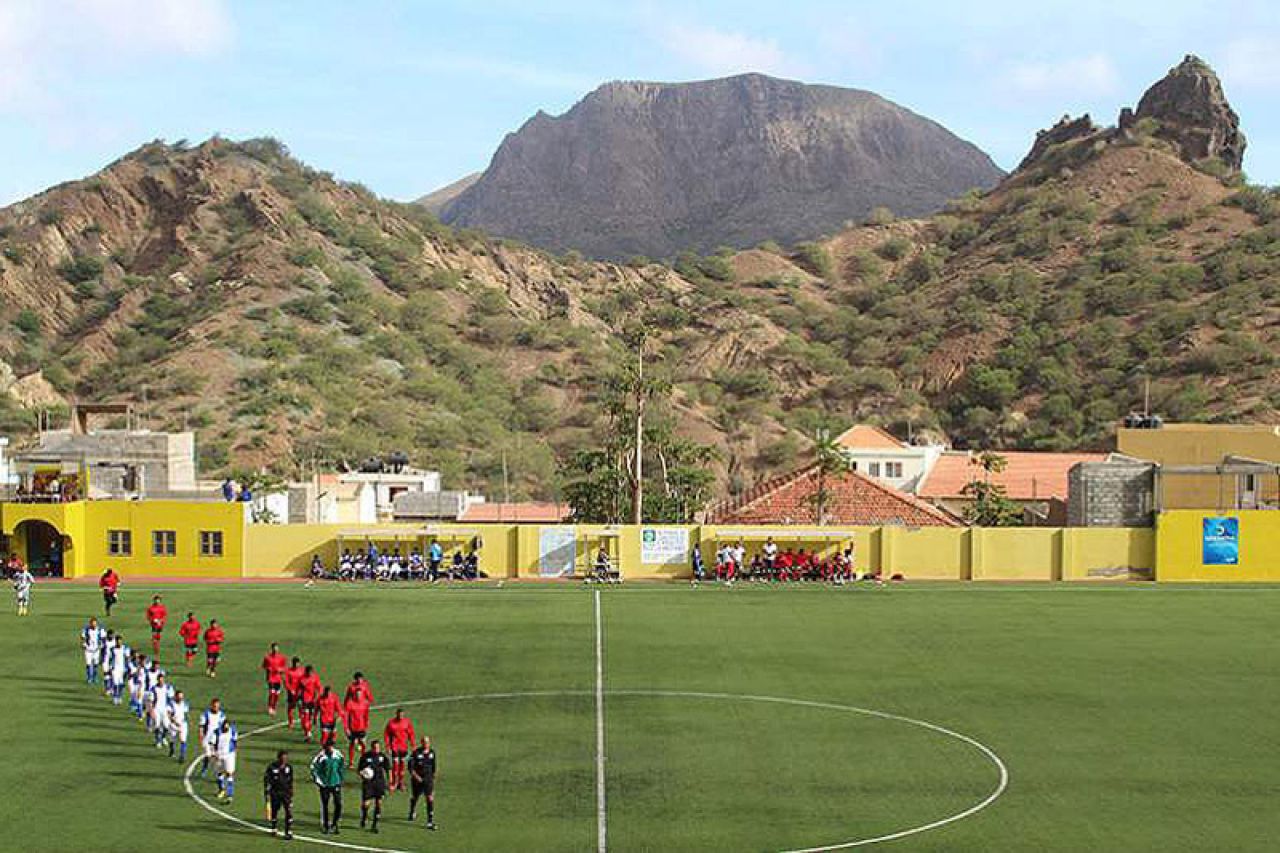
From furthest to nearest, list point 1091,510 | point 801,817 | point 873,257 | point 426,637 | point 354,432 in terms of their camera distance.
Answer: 1. point 873,257
2. point 354,432
3. point 1091,510
4. point 426,637
5. point 801,817

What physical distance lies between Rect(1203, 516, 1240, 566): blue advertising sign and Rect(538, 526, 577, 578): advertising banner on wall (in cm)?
2614

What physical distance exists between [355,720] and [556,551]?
3551 centimetres

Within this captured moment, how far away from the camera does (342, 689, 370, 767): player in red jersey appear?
27.8 meters

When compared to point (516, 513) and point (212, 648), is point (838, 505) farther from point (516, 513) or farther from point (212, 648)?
point (212, 648)

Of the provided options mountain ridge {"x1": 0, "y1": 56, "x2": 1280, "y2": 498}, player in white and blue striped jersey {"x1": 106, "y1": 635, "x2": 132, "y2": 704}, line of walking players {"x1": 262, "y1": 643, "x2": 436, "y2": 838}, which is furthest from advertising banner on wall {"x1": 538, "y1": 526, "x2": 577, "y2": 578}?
mountain ridge {"x1": 0, "y1": 56, "x2": 1280, "y2": 498}

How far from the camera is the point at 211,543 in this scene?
62844 mm

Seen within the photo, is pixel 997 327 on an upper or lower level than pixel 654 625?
upper

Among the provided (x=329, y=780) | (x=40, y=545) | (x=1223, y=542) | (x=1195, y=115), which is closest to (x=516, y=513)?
(x=40, y=545)

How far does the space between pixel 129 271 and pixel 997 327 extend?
85111mm

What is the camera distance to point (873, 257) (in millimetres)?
181875

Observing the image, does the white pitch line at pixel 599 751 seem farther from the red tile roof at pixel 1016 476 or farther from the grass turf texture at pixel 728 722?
the red tile roof at pixel 1016 476

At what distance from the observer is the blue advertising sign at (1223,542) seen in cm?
6259

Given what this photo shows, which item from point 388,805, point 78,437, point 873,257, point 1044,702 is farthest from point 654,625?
point 873,257

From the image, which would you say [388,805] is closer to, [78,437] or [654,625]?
[654,625]
